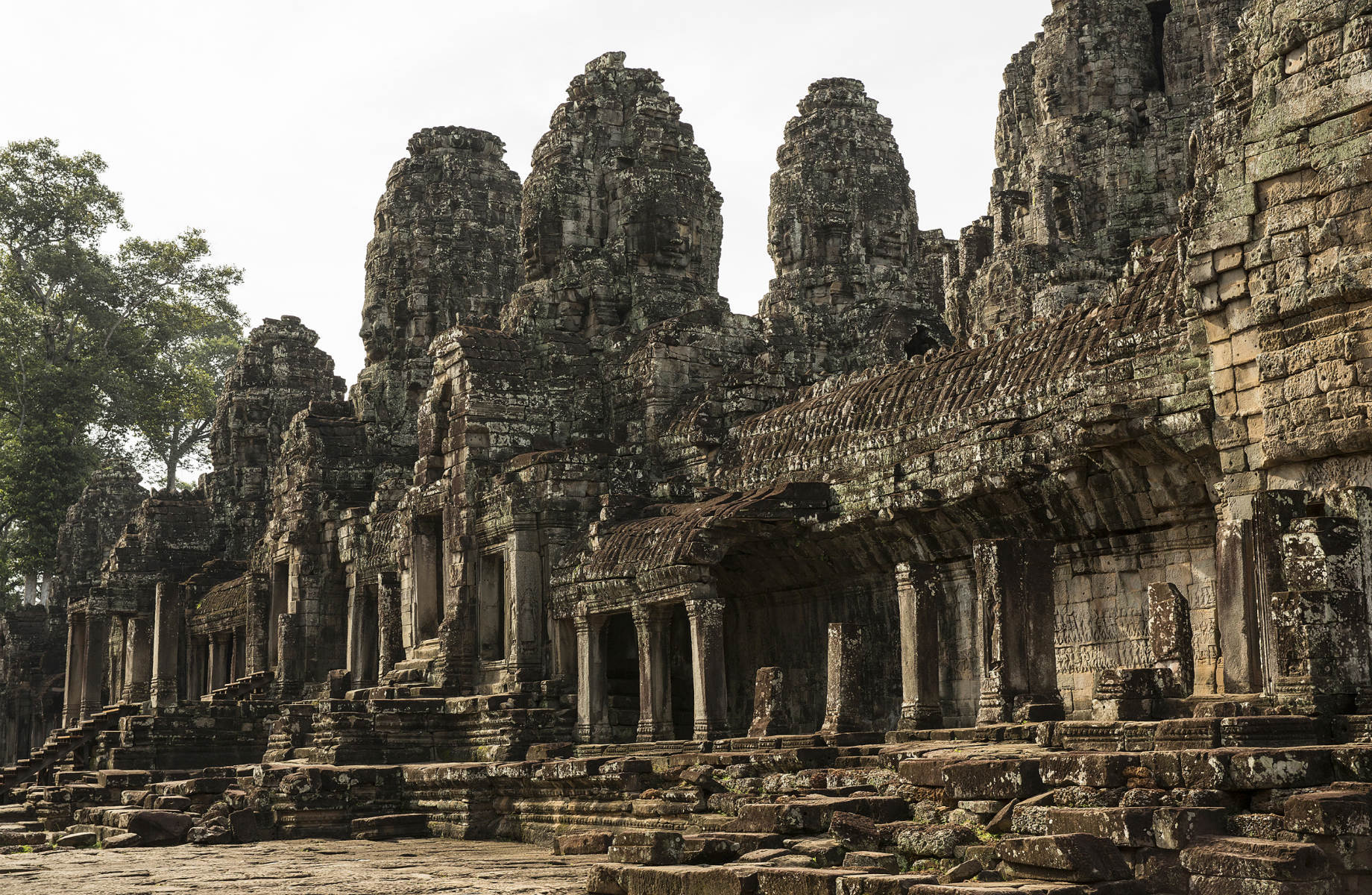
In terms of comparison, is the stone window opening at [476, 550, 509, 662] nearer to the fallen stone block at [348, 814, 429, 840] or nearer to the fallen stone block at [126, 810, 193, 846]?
the fallen stone block at [348, 814, 429, 840]

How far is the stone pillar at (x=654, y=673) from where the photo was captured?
17844 millimetres

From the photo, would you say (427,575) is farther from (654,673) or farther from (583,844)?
(583,844)

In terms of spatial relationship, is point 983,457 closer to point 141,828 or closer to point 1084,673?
point 1084,673

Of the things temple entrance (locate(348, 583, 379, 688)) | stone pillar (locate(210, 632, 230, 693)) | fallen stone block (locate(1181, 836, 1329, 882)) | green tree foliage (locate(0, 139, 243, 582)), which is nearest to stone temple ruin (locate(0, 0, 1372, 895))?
fallen stone block (locate(1181, 836, 1329, 882))

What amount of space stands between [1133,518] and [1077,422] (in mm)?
1132

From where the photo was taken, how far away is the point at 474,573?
22.4m

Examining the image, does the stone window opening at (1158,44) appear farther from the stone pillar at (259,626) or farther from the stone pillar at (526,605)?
the stone pillar at (259,626)

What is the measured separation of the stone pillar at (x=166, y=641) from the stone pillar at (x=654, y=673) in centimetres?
1933

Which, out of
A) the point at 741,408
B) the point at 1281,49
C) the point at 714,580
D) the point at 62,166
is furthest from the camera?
the point at 62,166

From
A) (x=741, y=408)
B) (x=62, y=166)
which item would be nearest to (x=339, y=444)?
(x=741, y=408)

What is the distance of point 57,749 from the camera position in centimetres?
2920

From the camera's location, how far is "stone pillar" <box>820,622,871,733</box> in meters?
14.2

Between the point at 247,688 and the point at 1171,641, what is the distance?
73.3 feet

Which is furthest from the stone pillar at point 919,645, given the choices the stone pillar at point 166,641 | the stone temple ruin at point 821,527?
the stone pillar at point 166,641
